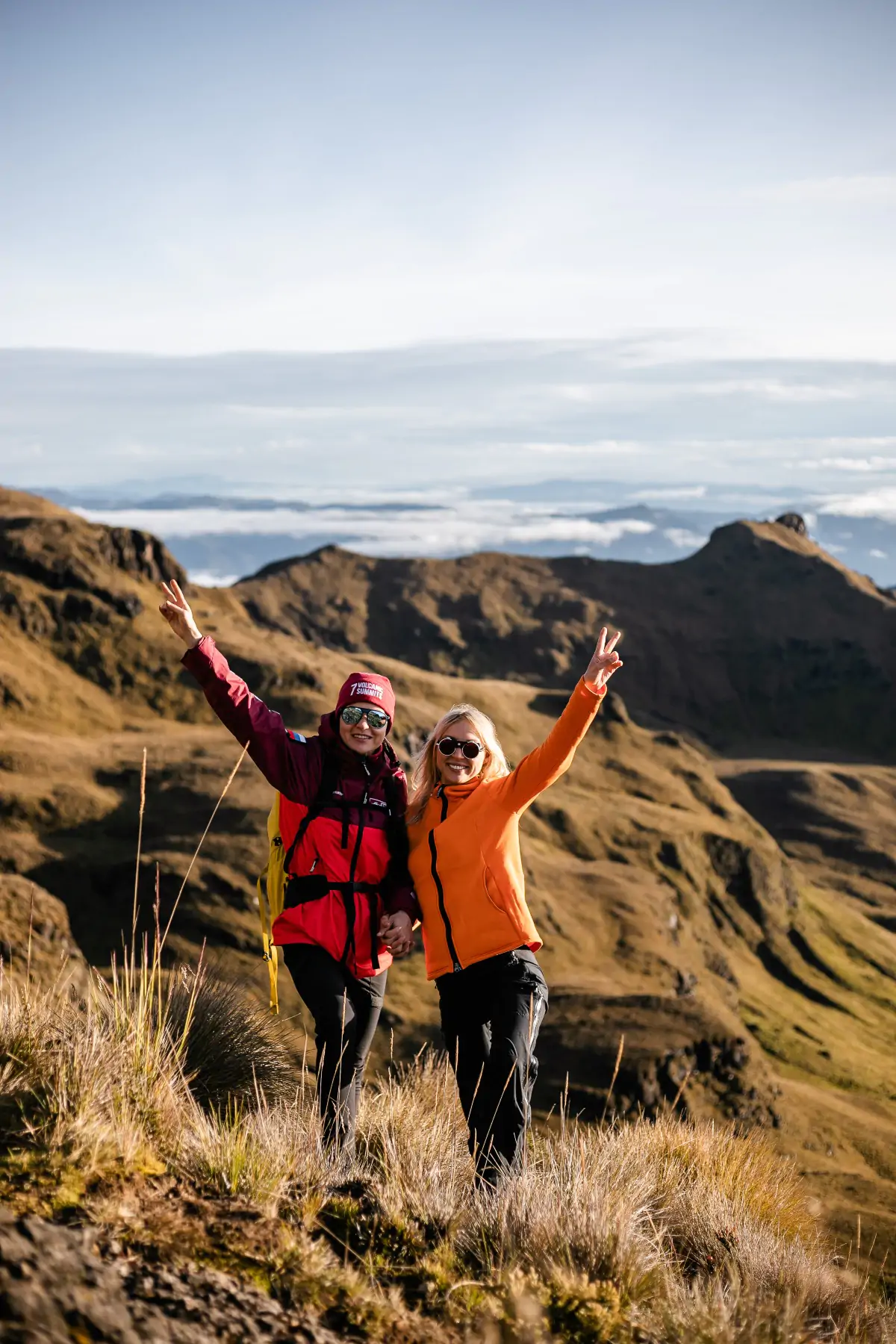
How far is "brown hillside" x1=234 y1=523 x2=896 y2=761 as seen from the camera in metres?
140

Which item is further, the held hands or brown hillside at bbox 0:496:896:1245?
brown hillside at bbox 0:496:896:1245

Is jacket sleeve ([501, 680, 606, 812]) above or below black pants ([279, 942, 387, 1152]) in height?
above

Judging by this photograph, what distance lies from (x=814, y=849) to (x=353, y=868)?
11135cm

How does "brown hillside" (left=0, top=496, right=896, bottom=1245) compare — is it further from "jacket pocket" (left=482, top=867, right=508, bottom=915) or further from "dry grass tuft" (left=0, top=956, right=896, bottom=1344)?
"jacket pocket" (left=482, top=867, right=508, bottom=915)

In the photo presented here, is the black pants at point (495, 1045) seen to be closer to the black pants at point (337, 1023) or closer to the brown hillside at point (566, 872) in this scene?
the black pants at point (337, 1023)

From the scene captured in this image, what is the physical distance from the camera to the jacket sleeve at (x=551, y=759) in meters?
5.80

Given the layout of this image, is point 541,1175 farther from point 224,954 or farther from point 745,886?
point 745,886

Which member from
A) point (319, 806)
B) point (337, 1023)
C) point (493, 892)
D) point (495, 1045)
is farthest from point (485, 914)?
point (319, 806)

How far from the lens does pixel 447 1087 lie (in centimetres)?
694

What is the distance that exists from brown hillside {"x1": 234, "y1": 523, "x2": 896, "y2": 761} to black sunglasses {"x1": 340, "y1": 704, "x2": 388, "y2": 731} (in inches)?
4756

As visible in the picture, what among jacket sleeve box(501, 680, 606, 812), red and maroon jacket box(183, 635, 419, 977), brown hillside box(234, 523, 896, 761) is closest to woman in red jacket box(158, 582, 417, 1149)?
red and maroon jacket box(183, 635, 419, 977)

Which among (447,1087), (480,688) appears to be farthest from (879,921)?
(447,1087)

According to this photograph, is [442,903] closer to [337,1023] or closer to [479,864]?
[479,864]

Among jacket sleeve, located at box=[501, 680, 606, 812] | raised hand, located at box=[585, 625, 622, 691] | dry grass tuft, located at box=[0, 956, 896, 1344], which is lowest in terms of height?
dry grass tuft, located at box=[0, 956, 896, 1344]
